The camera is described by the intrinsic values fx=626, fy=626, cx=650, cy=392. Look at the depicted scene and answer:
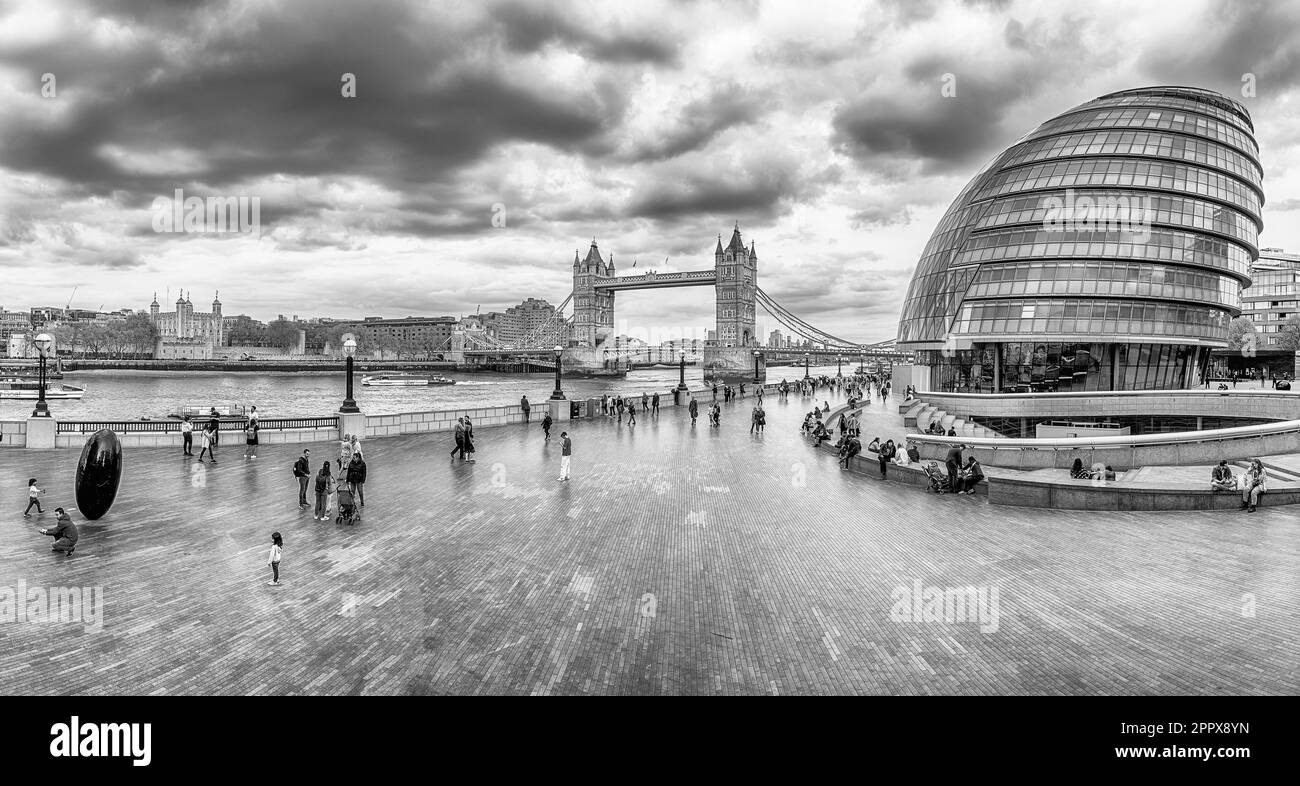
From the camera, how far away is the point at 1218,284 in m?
43.7

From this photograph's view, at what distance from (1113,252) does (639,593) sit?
46.6 metres

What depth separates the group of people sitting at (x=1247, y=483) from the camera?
13.9 metres

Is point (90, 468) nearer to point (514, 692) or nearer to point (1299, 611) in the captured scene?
point (514, 692)

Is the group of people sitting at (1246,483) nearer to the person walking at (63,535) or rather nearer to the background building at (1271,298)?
the person walking at (63,535)

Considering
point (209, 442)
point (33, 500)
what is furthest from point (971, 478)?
point (209, 442)

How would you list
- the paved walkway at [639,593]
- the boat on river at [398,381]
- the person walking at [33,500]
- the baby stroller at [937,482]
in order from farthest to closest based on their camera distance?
the boat on river at [398,381] → the baby stroller at [937,482] → the person walking at [33,500] → the paved walkway at [639,593]

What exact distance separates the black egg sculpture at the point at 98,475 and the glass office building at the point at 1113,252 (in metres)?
46.9

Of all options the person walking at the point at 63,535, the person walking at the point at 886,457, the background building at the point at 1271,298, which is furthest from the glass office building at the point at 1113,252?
the background building at the point at 1271,298

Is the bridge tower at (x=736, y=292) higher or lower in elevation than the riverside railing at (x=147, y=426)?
higher

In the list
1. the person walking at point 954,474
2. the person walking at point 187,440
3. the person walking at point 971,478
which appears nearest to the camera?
the person walking at point 971,478

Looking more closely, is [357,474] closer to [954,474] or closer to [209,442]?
[209,442]
